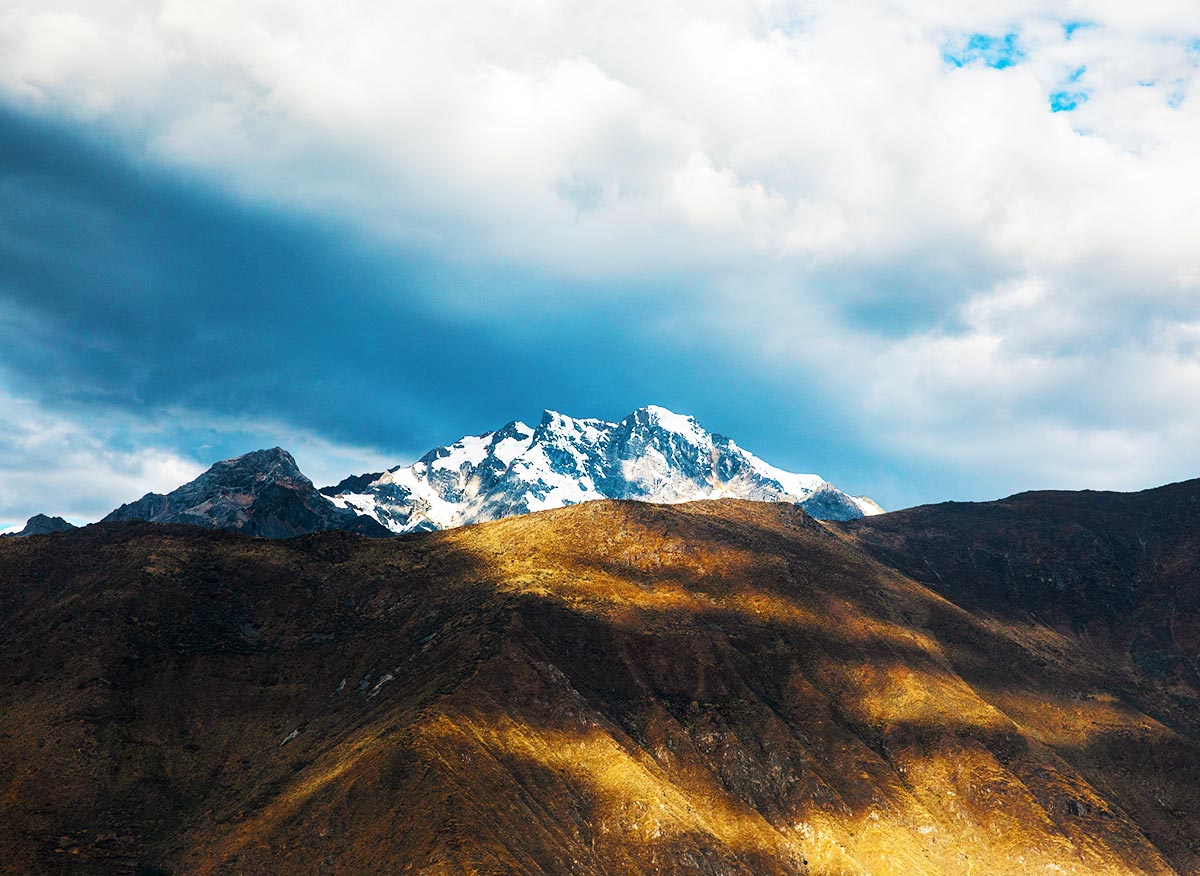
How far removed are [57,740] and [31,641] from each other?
Answer: 31301 millimetres

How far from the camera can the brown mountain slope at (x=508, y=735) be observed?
4466 inches

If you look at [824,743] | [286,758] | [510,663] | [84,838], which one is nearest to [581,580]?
[510,663]

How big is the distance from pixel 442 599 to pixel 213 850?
242ft

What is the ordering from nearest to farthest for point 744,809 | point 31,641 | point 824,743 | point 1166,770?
point 744,809 < point 31,641 < point 824,743 < point 1166,770

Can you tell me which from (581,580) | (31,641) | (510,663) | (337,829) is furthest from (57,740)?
(581,580)

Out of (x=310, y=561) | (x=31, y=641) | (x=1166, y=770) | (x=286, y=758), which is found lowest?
(x=1166, y=770)

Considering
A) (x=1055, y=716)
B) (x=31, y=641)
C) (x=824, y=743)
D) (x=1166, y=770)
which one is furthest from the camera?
(x=1055, y=716)

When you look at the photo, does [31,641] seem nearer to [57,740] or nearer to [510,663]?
[57,740]

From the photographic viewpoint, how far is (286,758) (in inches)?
5281

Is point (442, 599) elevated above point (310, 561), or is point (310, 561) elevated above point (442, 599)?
point (310, 561)

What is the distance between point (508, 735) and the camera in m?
130

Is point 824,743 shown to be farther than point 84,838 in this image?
Yes

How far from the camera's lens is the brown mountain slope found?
372 ft

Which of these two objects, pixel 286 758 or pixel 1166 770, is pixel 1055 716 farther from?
pixel 286 758
